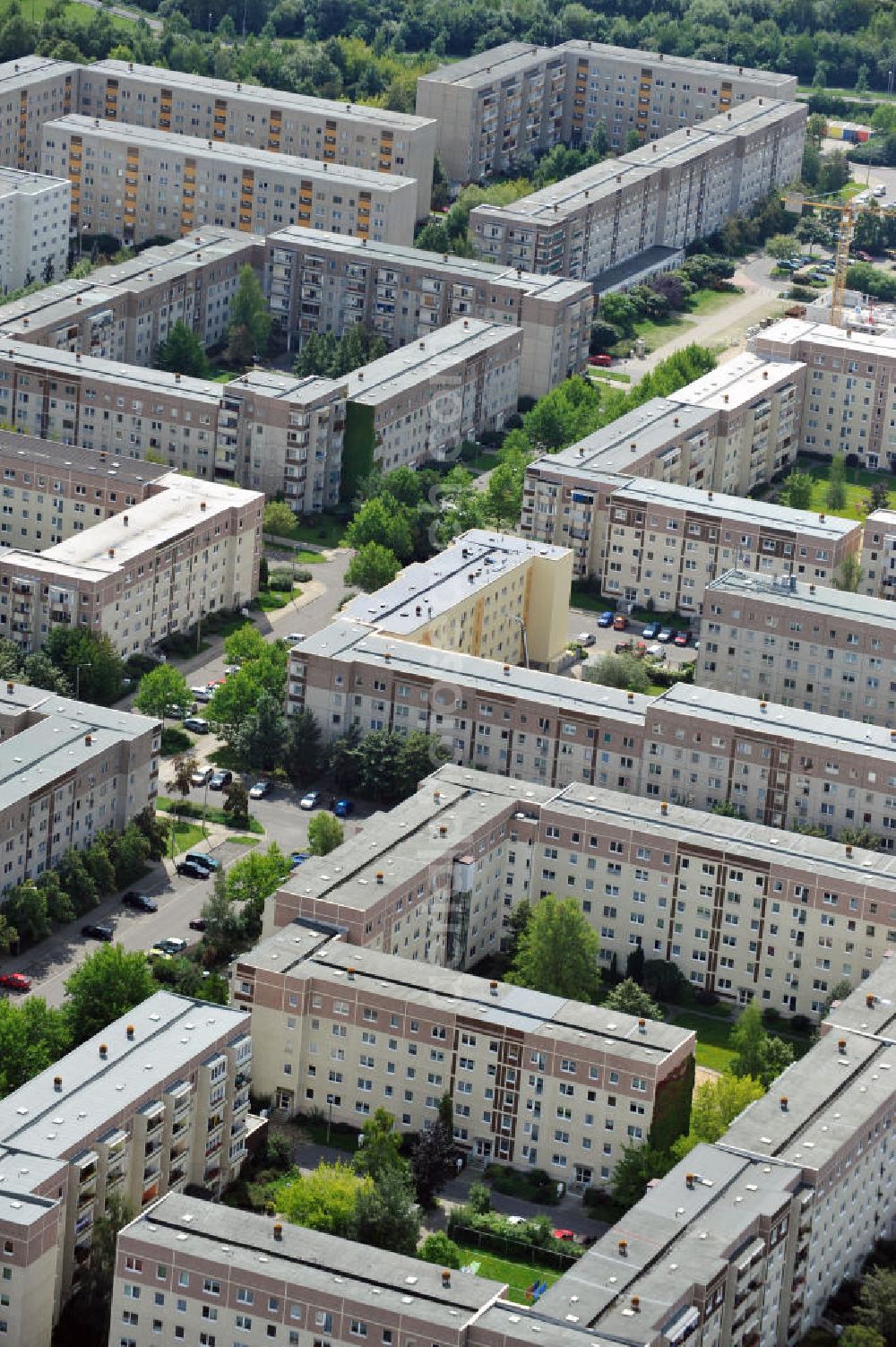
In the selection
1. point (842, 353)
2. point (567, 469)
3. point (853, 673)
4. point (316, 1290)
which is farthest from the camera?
point (842, 353)

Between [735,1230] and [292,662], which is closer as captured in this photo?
[735,1230]

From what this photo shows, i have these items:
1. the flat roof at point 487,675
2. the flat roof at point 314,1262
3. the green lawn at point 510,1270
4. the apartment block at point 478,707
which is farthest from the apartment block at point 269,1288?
the flat roof at point 487,675

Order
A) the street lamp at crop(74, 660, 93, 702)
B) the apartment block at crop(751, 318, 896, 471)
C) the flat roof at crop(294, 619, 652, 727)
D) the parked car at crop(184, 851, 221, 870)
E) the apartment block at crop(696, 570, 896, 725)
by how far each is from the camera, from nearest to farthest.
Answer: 1. the parked car at crop(184, 851, 221, 870)
2. the flat roof at crop(294, 619, 652, 727)
3. the street lamp at crop(74, 660, 93, 702)
4. the apartment block at crop(696, 570, 896, 725)
5. the apartment block at crop(751, 318, 896, 471)

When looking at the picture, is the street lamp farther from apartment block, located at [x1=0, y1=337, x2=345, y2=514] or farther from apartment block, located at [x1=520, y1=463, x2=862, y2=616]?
apartment block, located at [x1=520, y1=463, x2=862, y2=616]

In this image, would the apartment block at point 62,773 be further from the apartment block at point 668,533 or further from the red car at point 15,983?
the apartment block at point 668,533

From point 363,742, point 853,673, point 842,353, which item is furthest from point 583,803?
point 842,353

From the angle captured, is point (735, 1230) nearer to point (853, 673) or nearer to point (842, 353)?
point (853, 673)

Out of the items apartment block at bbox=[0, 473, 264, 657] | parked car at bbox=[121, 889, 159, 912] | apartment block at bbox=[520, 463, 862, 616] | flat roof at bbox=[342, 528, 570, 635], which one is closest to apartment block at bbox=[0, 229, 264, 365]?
apartment block at bbox=[0, 473, 264, 657]
